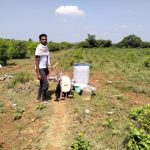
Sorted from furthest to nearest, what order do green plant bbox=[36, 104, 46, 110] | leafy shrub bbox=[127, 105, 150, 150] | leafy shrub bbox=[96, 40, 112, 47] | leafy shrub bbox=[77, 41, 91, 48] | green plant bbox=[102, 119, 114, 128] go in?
leafy shrub bbox=[96, 40, 112, 47] → leafy shrub bbox=[77, 41, 91, 48] → green plant bbox=[36, 104, 46, 110] → green plant bbox=[102, 119, 114, 128] → leafy shrub bbox=[127, 105, 150, 150]

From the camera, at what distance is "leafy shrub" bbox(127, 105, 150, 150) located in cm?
598

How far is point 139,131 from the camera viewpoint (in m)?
6.20

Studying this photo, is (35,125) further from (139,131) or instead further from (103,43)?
(103,43)

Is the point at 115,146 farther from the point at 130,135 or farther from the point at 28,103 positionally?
the point at 28,103

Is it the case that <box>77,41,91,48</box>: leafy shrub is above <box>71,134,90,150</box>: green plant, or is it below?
below

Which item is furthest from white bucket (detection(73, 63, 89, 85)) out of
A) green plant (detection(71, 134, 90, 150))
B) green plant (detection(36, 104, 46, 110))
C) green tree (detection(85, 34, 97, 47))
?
green tree (detection(85, 34, 97, 47))

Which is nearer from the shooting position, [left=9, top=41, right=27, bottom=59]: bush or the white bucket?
the white bucket

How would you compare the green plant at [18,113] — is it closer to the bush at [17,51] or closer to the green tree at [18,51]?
the bush at [17,51]

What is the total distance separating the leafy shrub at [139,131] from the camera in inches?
236

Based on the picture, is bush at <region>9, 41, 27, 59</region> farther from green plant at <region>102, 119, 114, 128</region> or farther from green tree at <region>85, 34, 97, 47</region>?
green tree at <region>85, 34, 97, 47</region>

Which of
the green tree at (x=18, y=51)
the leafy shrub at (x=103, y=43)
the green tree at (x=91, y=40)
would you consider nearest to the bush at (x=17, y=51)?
the green tree at (x=18, y=51)

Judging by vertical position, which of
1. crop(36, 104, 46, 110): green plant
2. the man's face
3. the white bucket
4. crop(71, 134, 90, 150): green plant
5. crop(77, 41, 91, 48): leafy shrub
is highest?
the man's face

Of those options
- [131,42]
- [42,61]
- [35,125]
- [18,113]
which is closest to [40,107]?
[18,113]

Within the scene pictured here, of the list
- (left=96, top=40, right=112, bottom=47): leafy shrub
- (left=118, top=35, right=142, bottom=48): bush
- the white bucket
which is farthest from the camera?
(left=118, top=35, right=142, bottom=48): bush
